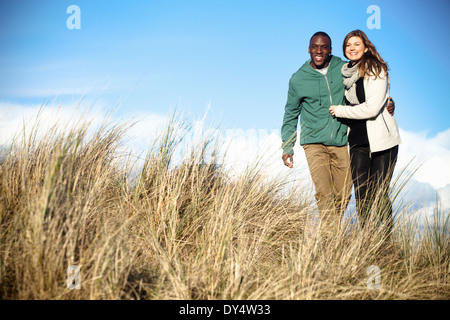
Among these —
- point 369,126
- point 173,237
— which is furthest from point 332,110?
point 173,237

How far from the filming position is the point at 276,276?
2445mm

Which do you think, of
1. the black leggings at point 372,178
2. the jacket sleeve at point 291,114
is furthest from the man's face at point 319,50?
the black leggings at point 372,178

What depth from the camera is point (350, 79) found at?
3365 millimetres

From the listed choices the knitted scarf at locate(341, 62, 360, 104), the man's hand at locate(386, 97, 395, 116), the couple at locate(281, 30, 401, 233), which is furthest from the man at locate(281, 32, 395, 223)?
the man's hand at locate(386, 97, 395, 116)

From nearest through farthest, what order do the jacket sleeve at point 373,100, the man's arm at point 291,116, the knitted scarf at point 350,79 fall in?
the jacket sleeve at point 373,100, the knitted scarf at point 350,79, the man's arm at point 291,116

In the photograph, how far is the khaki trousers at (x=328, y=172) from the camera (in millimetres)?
3545

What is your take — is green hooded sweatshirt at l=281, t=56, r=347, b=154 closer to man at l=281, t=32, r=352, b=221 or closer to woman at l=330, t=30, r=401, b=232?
man at l=281, t=32, r=352, b=221

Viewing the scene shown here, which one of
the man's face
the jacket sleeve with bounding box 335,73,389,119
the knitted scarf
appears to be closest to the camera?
the jacket sleeve with bounding box 335,73,389,119

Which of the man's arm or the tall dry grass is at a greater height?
the man's arm

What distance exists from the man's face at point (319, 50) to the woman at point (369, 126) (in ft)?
0.63

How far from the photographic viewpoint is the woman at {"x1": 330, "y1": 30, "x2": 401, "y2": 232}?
3.21m

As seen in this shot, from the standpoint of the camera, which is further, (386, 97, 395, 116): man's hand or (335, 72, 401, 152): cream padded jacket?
(386, 97, 395, 116): man's hand


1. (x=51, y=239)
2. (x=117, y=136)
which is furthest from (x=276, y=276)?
(x=117, y=136)

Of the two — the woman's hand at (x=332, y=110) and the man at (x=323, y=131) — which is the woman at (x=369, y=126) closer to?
the woman's hand at (x=332, y=110)
